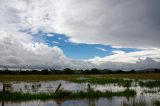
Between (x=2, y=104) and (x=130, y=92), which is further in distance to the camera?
(x=130, y=92)

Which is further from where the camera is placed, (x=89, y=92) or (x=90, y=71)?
(x=90, y=71)

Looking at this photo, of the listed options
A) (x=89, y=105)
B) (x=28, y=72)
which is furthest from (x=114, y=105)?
(x=28, y=72)

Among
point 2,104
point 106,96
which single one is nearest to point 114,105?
point 106,96

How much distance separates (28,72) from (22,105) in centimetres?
15346

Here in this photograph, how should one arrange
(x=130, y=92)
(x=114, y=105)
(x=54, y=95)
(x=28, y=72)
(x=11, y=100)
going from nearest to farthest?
(x=114, y=105), (x=11, y=100), (x=54, y=95), (x=130, y=92), (x=28, y=72)

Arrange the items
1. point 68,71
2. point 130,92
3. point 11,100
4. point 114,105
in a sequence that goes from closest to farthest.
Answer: point 114,105, point 11,100, point 130,92, point 68,71

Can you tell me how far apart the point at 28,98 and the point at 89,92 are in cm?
655

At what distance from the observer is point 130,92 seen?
2770 centimetres

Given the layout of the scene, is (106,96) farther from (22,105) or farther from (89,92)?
(22,105)

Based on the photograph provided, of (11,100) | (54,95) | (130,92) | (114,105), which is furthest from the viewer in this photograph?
(130,92)

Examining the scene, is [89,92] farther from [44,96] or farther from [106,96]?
[44,96]

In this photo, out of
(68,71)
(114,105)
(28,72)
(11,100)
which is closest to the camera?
(114,105)

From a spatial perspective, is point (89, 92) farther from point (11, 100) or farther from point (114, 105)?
point (11, 100)

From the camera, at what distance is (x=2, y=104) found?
69.8 ft
